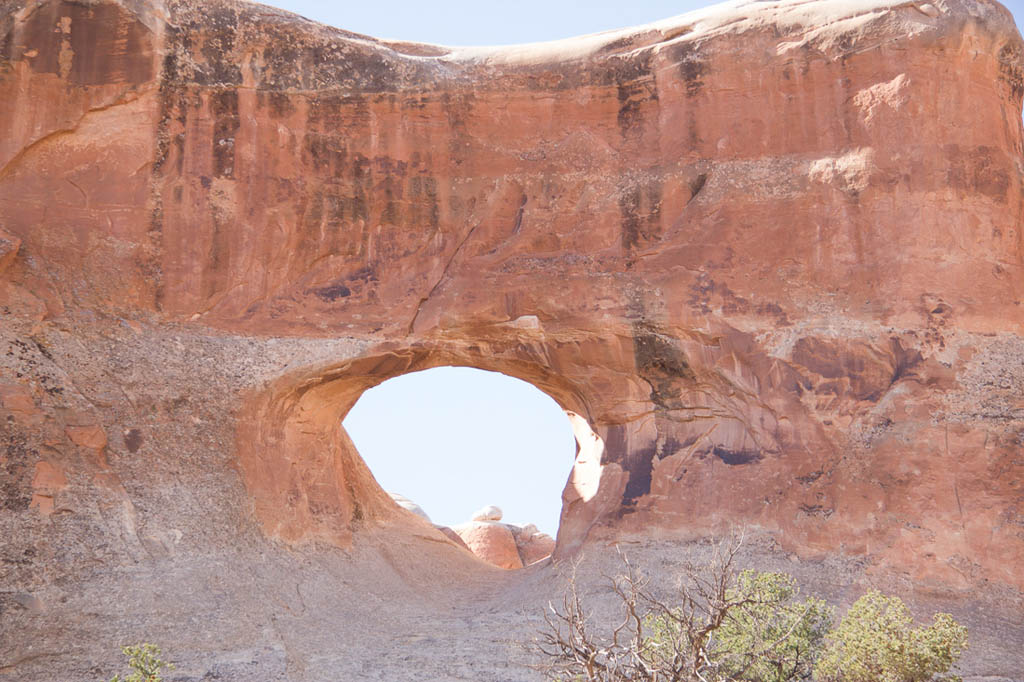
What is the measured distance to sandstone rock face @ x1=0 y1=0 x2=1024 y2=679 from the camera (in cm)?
1579

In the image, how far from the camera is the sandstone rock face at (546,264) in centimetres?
1579

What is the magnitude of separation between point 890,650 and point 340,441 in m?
11.4

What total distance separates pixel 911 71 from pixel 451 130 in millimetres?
7523

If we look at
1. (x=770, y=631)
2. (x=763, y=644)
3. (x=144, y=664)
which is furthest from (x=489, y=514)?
(x=144, y=664)

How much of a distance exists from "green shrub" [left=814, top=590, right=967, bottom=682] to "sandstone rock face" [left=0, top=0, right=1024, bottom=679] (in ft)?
10.6

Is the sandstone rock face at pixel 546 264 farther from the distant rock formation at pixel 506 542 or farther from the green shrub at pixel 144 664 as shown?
the distant rock formation at pixel 506 542

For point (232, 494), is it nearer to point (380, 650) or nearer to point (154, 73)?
point (380, 650)

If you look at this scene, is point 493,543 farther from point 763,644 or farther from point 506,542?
point 763,644

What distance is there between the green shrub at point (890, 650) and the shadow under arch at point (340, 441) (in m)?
5.59

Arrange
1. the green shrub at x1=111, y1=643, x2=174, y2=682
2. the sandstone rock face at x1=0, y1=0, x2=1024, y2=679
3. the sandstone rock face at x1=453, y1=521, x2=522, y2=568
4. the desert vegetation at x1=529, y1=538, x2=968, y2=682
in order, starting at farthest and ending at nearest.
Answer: the sandstone rock face at x1=453, y1=521, x2=522, y2=568, the sandstone rock face at x1=0, y1=0, x2=1024, y2=679, the green shrub at x1=111, y1=643, x2=174, y2=682, the desert vegetation at x1=529, y1=538, x2=968, y2=682

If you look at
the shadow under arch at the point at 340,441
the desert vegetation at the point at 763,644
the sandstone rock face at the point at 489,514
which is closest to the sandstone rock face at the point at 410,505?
the sandstone rock face at the point at 489,514

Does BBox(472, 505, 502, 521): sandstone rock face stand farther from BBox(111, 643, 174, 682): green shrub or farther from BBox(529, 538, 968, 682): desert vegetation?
BBox(111, 643, 174, 682): green shrub

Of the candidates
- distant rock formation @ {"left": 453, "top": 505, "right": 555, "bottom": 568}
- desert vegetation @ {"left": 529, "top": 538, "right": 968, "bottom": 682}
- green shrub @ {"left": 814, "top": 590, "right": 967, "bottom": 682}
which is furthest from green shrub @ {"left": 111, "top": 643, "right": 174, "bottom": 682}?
distant rock formation @ {"left": 453, "top": 505, "right": 555, "bottom": 568}

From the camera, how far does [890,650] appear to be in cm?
1179
